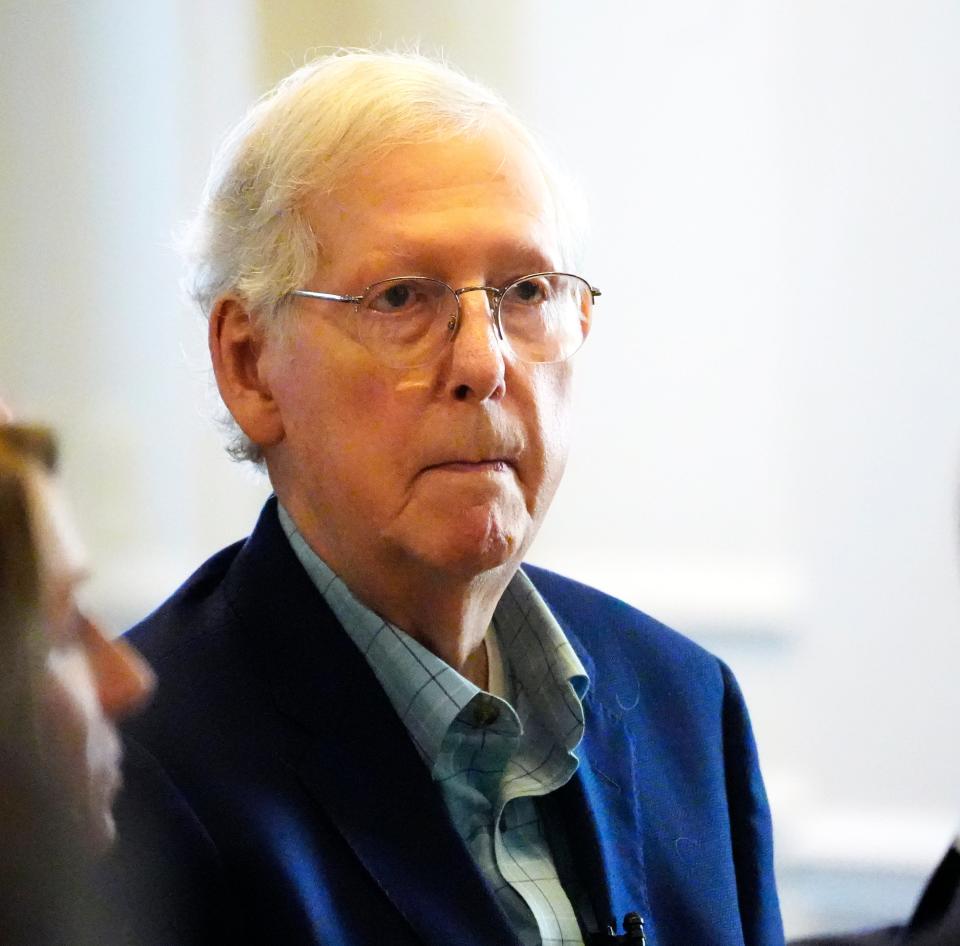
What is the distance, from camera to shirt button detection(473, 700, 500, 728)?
1222 millimetres

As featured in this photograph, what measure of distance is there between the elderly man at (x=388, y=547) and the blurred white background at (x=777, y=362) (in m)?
0.07

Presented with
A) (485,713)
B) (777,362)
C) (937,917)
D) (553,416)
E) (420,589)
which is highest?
(777,362)

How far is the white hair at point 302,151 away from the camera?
115 cm

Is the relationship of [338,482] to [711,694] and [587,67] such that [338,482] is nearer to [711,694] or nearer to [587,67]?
[711,694]

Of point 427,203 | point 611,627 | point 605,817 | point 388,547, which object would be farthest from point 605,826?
point 427,203

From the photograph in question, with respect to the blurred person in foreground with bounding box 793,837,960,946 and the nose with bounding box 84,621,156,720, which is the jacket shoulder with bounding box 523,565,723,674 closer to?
the blurred person in foreground with bounding box 793,837,960,946

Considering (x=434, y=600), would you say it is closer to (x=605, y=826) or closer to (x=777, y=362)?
(x=605, y=826)

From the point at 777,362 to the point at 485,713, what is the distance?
1154 mm

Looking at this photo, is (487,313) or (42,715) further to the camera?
(487,313)

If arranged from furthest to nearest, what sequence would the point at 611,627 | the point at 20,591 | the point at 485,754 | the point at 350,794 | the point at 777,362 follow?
the point at 777,362, the point at 611,627, the point at 485,754, the point at 350,794, the point at 20,591

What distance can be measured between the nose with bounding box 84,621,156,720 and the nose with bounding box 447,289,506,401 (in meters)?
0.36

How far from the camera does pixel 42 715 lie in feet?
2.69

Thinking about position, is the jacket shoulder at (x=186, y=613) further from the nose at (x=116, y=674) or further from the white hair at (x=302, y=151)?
the white hair at (x=302, y=151)

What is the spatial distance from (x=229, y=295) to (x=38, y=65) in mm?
425
